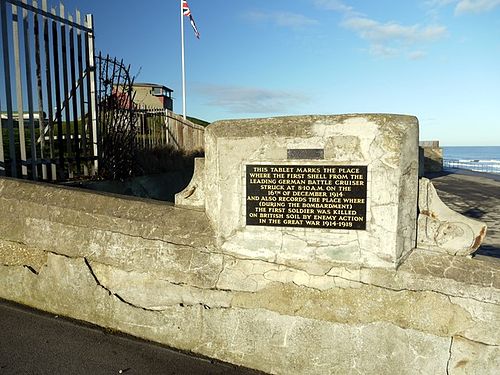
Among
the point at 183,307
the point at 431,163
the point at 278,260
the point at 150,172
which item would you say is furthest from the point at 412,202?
the point at 431,163

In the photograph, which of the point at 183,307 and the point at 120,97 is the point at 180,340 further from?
the point at 120,97

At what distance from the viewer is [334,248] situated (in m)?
3.05

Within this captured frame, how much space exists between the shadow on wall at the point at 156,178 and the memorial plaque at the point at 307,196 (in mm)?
3779

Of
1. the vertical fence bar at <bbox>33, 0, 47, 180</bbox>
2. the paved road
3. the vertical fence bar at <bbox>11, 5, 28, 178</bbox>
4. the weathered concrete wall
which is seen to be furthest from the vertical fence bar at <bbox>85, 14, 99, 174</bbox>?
the paved road

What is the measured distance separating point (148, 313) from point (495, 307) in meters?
2.83

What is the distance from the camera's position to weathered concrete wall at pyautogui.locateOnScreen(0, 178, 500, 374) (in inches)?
112

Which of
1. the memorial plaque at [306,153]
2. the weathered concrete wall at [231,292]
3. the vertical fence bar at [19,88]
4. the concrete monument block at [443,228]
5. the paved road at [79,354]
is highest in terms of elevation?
the vertical fence bar at [19,88]

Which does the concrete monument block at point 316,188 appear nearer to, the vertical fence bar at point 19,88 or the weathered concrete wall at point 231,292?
the weathered concrete wall at point 231,292

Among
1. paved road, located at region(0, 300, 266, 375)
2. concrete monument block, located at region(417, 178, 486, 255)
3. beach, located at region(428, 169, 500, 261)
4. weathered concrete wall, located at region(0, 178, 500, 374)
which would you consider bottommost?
beach, located at region(428, 169, 500, 261)

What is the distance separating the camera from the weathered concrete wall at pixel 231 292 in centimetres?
283

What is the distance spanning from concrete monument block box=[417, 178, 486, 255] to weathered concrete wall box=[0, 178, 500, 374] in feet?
0.33

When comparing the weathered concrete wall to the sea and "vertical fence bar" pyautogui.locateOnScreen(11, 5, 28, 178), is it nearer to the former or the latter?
"vertical fence bar" pyautogui.locateOnScreen(11, 5, 28, 178)

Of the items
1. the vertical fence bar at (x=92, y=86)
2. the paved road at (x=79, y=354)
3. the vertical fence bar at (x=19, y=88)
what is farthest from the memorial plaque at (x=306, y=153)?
the vertical fence bar at (x=92, y=86)

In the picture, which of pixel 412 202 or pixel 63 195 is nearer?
pixel 412 202
